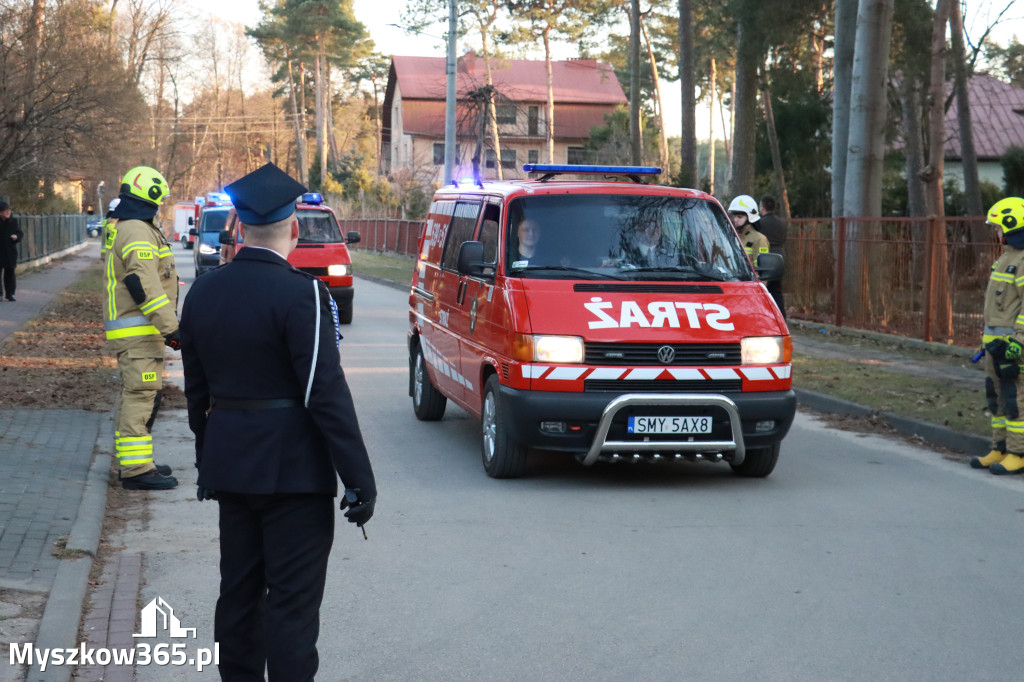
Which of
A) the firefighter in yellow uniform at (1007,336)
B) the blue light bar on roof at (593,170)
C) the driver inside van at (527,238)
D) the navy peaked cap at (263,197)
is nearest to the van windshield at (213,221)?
the blue light bar on roof at (593,170)

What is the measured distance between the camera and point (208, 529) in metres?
7.28

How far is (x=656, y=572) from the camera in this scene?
637cm

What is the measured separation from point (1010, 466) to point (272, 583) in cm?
696

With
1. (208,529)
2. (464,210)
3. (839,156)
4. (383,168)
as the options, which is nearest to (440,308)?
(464,210)

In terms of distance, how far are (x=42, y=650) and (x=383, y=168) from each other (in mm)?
87107

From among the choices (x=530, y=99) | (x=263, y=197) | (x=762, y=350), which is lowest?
(x=762, y=350)

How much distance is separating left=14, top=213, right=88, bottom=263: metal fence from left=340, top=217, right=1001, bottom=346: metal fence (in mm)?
17133

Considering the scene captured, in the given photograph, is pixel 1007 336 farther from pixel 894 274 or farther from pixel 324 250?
pixel 324 250

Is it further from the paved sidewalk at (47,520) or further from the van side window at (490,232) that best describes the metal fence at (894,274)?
the paved sidewalk at (47,520)

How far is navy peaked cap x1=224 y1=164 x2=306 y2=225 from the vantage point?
3.84 metres

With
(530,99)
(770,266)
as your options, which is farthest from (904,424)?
(530,99)

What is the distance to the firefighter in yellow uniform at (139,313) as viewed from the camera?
8.03m

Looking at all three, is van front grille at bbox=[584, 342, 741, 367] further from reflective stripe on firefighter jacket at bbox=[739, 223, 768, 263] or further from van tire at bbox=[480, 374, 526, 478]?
reflective stripe on firefighter jacket at bbox=[739, 223, 768, 263]

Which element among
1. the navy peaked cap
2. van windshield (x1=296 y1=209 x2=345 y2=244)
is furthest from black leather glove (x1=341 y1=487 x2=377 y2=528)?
van windshield (x1=296 y1=209 x2=345 y2=244)
